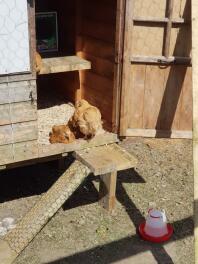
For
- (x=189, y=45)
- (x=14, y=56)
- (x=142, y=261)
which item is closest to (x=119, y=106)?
(x=189, y=45)

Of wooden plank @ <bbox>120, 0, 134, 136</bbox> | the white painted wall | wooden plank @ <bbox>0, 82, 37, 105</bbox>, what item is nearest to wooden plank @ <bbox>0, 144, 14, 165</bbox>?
wooden plank @ <bbox>0, 82, 37, 105</bbox>

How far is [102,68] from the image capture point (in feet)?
16.8

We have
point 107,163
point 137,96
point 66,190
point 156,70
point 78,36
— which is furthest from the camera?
point 78,36

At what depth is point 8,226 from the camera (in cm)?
477

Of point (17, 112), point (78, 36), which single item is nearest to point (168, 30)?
point (78, 36)

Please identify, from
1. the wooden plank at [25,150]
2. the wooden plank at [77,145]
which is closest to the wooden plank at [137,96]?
the wooden plank at [77,145]

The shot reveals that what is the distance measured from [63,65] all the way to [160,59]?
3.70ft

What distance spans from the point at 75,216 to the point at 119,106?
4.31 ft

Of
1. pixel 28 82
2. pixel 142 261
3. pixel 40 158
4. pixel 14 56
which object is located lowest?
pixel 142 261

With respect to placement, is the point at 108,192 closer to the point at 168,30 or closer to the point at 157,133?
the point at 157,133

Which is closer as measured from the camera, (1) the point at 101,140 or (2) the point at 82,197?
(1) the point at 101,140

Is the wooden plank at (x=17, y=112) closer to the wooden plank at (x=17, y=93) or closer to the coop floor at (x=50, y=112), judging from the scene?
the wooden plank at (x=17, y=93)

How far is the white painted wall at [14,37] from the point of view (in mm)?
3871

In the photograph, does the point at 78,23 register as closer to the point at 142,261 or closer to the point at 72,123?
the point at 72,123
